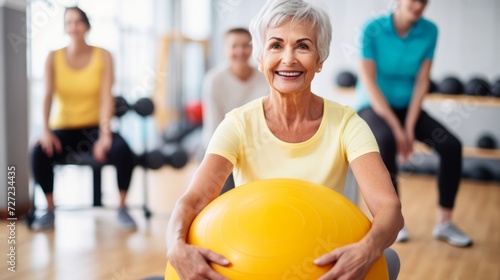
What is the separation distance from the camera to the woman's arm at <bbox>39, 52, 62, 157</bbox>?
273 cm

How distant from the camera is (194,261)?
0.94 meters

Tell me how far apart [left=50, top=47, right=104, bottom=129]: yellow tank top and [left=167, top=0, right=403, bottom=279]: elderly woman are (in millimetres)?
1754

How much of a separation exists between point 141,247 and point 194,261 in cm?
163

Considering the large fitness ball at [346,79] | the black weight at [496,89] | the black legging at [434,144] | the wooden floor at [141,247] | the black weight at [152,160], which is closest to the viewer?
the wooden floor at [141,247]

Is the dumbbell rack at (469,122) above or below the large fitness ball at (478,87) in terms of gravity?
below

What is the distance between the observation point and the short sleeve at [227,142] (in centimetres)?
114

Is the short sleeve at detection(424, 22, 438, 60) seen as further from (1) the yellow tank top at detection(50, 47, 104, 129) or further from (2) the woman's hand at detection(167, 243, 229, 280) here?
(2) the woman's hand at detection(167, 243, 229, 280)

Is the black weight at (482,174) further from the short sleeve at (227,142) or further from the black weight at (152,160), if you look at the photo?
the short sleeve at (227,142)

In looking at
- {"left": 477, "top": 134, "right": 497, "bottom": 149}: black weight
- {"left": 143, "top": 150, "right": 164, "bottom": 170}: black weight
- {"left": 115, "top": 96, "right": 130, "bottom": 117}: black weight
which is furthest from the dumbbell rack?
{"left": 115, "top": 96, "right": 130, "bottom": 117}: black weight

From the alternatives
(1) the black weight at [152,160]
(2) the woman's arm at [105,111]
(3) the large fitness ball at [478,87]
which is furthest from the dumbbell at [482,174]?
(2) the woman's arm at [105,111]

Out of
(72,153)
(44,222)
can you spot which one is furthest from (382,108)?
(44,222)

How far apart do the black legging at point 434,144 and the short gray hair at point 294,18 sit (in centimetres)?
126

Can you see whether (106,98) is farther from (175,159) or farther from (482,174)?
(482,174)

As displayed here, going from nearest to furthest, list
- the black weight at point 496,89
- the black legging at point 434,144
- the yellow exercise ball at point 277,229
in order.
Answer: the yellow exercise ball at point 277,229
the black legging at point 434,144
the black weight at point 496,89
